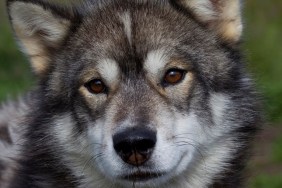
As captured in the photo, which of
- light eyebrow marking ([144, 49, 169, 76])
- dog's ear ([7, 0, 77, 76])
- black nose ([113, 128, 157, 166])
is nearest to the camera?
black nose ([113, 128, 157, 166])

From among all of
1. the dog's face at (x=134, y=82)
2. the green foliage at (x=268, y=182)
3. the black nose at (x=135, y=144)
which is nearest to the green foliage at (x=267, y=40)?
the green foliage at (x=268, y=182)

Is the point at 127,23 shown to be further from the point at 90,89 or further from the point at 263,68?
the point at 263,68

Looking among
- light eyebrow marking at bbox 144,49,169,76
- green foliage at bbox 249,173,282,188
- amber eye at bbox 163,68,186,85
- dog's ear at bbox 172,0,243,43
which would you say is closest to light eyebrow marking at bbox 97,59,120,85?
light eyebrow marking at bbox 144,49,169,76

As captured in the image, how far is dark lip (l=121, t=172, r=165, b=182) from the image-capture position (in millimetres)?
5511

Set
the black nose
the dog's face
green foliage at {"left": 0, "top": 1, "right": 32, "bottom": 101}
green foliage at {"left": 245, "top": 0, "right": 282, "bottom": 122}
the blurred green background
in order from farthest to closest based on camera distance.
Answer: green foliage at {"left": 0, "top": 1, "right": 32, "bottom": 101}
green foliage at {"left": 245, "top": 0, "right": 282, "bottom": 122}
the blurred green background
the dog's face
the black nose

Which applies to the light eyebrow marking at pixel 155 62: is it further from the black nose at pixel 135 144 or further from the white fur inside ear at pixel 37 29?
the white fur inside ear at pixel 37 29

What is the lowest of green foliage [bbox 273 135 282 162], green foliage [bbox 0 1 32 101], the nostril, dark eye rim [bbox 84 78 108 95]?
green foliage [bbox 0 1 32 101]

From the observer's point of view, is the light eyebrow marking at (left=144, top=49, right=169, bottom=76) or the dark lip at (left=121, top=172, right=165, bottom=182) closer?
the dark lip at (left=121, top=172, right=165, bottom=182)

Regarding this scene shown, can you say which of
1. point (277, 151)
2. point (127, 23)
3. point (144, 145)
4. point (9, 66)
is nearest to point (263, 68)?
point (277, 151)

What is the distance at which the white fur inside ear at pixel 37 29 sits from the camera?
6086mm

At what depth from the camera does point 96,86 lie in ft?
19.0

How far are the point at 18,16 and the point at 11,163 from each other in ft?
3.90

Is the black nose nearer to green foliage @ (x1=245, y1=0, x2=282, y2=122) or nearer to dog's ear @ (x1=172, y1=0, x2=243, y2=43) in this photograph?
dog's ear @ (x1=172, y1=0, x2=243, y2=43)

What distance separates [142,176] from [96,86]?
2.23ft
